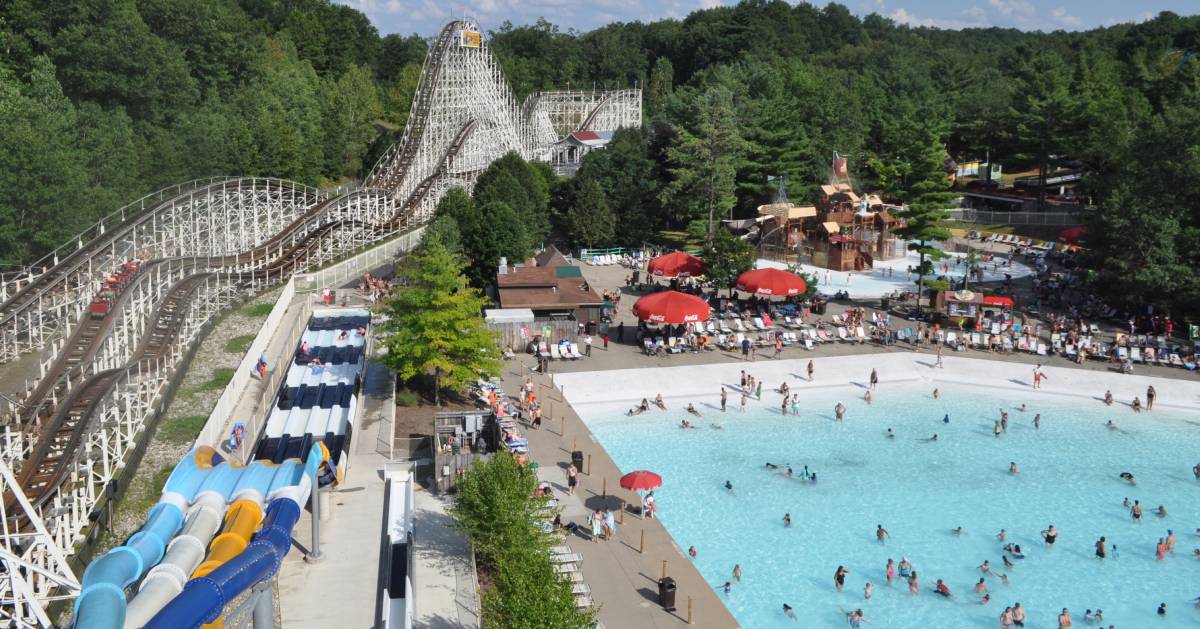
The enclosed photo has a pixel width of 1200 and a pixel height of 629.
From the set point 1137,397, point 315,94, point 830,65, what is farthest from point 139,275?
point 830,65

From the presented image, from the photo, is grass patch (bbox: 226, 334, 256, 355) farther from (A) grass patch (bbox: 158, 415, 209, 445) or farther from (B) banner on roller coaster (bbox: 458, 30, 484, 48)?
(B) banner on roller coaster (bbox: 458, 30, 484, 48)

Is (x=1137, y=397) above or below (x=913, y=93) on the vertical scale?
below

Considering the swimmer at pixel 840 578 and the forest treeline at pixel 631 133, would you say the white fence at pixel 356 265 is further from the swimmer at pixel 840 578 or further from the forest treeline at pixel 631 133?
the swimmer at pixel 840 578

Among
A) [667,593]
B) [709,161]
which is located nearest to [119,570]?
[667,593]

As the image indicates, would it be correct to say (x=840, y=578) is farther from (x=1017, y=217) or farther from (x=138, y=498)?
(x=1017, y=217)

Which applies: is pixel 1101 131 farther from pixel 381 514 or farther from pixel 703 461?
pixel 381 514
